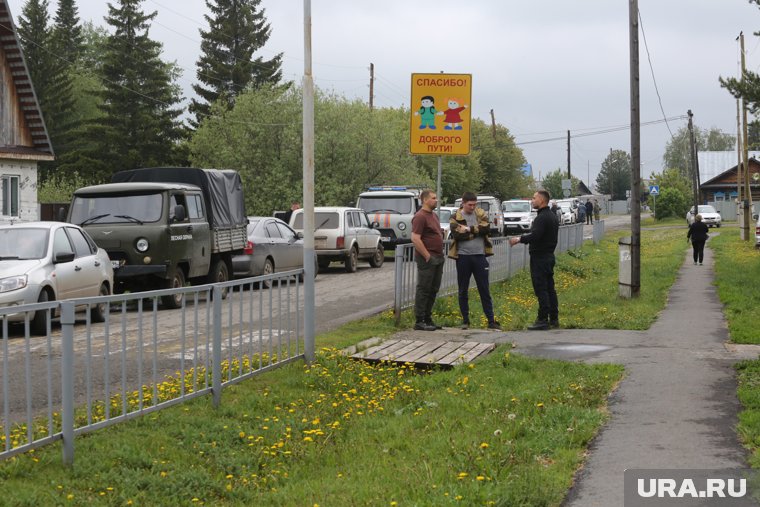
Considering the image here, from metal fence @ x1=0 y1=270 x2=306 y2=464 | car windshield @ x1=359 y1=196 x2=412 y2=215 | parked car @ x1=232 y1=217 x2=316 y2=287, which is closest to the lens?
metal fence @ x1=0 y1=270 x2=306 y2=464

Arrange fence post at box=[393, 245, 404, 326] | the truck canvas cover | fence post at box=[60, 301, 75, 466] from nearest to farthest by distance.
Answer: fence post at box=[60, 301, 75, 466], fence post at box=[393, 245, 404, 326], the truck canvas cover

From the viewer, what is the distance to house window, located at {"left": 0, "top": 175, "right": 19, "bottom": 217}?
31880 millimetres

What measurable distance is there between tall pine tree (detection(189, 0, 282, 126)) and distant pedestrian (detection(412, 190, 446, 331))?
187 ft

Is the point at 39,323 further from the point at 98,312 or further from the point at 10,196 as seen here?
the point at 10,196

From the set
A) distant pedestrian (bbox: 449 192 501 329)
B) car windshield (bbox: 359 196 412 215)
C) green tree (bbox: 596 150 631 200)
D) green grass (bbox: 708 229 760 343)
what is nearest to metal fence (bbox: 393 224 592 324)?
distant pedestrian (bbox: 449 192 501 329)

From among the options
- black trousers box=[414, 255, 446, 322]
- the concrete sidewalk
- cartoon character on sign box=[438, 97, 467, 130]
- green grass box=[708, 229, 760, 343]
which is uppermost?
cartoon character on sign box=[438, 97, 467, 130]

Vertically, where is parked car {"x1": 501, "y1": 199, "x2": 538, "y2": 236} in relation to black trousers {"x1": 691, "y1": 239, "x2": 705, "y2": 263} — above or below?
above

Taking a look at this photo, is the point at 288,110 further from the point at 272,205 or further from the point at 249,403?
the point at 249,403

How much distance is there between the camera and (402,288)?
1417 centimetres

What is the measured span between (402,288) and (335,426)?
662 centimetres

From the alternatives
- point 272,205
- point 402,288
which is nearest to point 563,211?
point 272,205

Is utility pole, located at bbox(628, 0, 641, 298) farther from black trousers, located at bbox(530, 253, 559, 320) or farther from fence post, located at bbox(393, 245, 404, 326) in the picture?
fence post, located at bbox(393, 245, 404, 326)

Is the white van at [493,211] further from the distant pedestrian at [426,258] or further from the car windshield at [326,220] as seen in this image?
the distant pedestrian at [426,258]

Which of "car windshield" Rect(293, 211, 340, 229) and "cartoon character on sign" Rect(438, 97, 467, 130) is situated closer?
"cartoon character on sign" Rect(438, 97, 467, 130)
